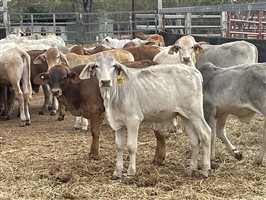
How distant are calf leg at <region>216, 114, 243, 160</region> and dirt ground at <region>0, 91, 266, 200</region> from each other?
0.33 feet

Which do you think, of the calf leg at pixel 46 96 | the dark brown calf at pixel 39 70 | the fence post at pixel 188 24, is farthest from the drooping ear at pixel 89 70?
the fence post at pixel 188 24

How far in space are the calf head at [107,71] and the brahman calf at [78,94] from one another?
1.22 meters

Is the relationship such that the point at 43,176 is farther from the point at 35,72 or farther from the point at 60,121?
the point at 35,72

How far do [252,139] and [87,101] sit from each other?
269cm

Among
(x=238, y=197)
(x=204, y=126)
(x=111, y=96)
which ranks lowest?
(x=238, y=197)

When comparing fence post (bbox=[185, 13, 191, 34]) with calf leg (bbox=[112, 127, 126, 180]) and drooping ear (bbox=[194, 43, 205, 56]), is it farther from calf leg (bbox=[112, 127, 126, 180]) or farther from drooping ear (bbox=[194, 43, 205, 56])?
calf leg (bbox=[112, 127, 126, 180])

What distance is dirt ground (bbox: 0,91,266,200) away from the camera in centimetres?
559

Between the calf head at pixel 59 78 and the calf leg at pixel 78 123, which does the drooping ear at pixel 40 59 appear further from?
the calf head at pixel 59 78

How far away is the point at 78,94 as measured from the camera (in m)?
7.42

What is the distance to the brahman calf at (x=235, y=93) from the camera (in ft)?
20.8

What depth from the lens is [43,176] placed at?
6.29 metres

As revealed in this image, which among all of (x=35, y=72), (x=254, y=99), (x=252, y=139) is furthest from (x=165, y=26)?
(x=254, y=99)

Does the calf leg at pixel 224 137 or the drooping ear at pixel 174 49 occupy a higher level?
the drooping ear at pixel 174 49

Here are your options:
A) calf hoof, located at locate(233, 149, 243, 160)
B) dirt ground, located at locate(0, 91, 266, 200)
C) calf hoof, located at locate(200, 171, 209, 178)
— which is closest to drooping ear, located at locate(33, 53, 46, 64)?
dirt ground, located at locate(0, 91, 266, 200)
